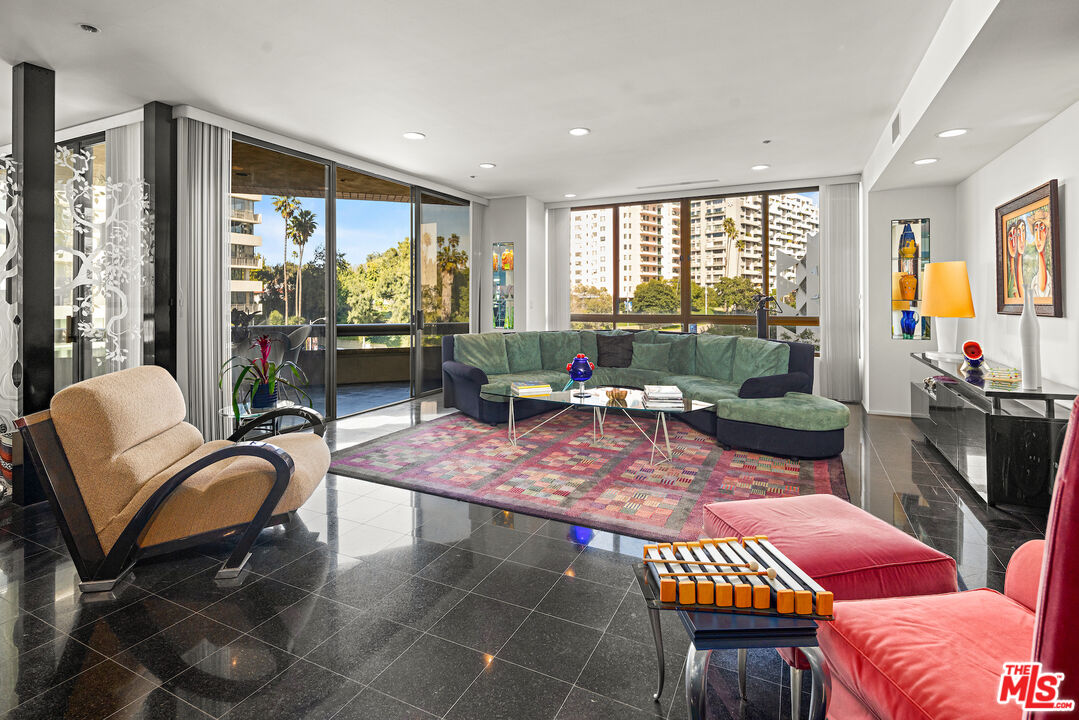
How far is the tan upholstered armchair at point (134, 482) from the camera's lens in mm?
2242

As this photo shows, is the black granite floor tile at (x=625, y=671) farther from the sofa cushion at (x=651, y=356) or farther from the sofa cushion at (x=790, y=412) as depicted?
the sofa cushion at (x=651, y=356)

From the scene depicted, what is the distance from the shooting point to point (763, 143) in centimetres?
528

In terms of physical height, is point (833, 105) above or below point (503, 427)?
above

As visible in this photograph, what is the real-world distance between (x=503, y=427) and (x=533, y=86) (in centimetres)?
301

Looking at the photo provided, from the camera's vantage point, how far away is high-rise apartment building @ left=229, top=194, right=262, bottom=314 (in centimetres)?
469

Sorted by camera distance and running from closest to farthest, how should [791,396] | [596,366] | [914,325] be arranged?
[791,396] → [914,325] → [596,366]

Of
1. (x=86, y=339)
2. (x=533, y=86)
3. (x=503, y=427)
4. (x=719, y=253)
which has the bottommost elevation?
(x=503, y=427)

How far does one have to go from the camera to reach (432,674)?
1.81m

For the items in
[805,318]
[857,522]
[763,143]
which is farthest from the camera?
[805,318]

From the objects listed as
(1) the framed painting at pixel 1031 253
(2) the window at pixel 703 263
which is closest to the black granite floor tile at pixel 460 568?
(1) the framed painting at pixel 1031 253

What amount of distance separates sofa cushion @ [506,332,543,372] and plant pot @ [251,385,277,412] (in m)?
2.89

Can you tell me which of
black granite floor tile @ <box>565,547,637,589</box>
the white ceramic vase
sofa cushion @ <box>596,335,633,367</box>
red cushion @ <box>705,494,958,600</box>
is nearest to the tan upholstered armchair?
black granite floor tile @ <box>565,547,637,589</box>

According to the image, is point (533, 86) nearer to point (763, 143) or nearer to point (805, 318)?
point (763, 143)

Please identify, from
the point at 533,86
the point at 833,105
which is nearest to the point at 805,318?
the point at 833,105
